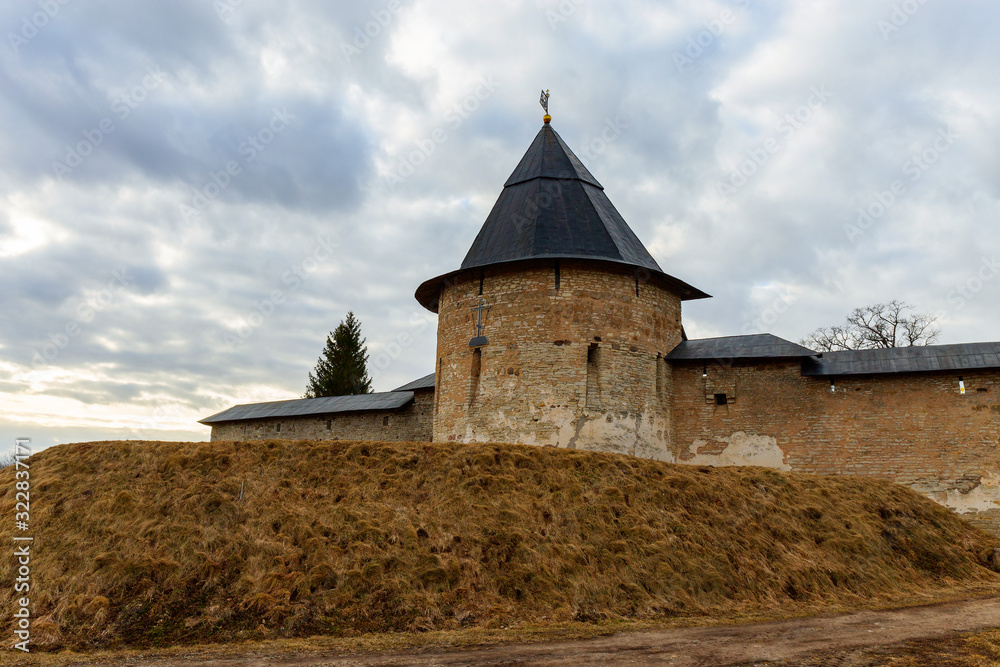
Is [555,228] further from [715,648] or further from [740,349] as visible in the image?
[715,648]

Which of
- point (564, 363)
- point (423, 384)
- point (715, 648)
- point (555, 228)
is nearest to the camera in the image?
point (715, 648)

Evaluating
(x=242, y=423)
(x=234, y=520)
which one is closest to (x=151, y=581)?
(x=234, y=520)

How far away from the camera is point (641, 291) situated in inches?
653

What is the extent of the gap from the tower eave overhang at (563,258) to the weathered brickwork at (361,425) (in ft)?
11.0

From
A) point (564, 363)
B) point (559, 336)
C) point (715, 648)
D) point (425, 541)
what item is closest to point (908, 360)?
point (564, 363)

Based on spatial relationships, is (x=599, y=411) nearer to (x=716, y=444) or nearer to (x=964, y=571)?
(x=716, y=444)

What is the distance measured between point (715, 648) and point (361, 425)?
51.3 ft

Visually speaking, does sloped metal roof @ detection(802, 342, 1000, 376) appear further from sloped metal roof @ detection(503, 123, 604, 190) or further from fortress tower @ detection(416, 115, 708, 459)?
sloped metal roof @ detection(503, 123, 604, 190)

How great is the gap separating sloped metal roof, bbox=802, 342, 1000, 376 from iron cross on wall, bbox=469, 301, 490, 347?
23.4 ft

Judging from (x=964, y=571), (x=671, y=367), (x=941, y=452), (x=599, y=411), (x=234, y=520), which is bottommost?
(x=964, y=571)

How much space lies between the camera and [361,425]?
853 inches

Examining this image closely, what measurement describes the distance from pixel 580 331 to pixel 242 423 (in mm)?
13909

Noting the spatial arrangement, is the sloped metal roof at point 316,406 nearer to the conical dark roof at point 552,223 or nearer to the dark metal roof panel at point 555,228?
the conical dark roof at point 552,223

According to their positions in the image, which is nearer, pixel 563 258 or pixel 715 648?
pixel 715 648
